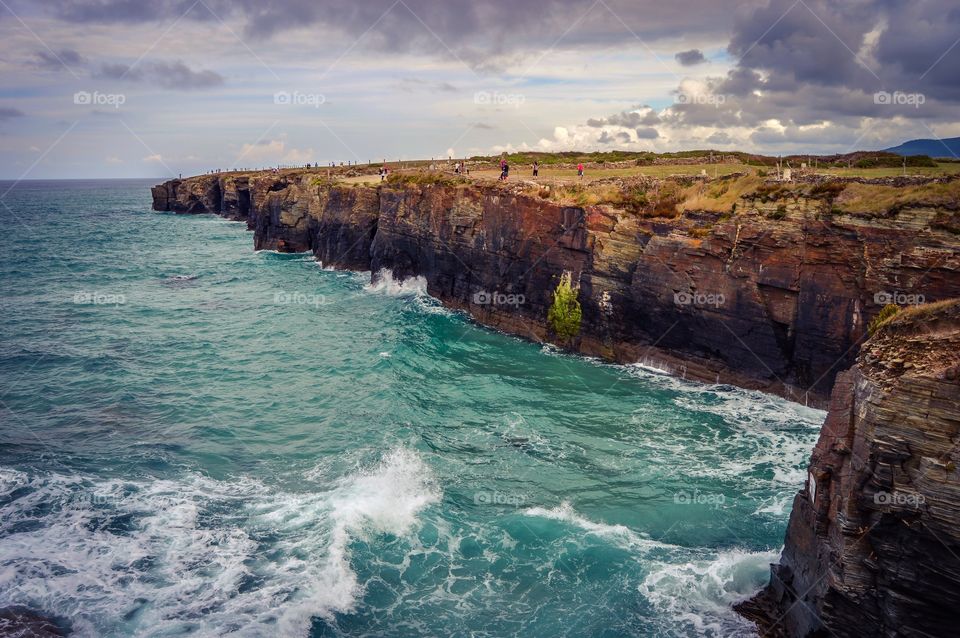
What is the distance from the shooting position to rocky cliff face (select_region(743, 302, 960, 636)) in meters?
11.8

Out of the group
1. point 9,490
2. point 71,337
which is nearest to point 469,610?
point 9,490

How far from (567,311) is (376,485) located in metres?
18.8

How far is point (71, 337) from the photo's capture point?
4047 cm

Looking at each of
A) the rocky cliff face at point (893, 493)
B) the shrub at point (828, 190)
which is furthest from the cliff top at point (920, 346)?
the shrub at point (828, 190)

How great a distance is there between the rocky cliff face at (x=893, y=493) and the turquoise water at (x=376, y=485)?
3736 mm

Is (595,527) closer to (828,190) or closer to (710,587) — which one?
(710,587)

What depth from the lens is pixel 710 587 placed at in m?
17.3

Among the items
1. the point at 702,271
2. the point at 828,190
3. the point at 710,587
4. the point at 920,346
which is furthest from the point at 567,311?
the point at 920,346

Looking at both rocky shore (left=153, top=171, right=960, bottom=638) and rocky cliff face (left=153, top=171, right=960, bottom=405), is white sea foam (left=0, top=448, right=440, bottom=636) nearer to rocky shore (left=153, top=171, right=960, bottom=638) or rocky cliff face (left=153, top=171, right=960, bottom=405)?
rocky shore (left=153, top=171, right=960, bottom=638)

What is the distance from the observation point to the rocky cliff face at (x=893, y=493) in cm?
1180

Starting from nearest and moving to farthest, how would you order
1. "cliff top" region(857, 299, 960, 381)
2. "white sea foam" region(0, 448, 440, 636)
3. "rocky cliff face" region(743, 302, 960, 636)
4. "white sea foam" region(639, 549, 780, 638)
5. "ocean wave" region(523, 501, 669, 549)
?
1. "rocky cliff face" region(743, 302, 960, 636)
2. "cliff top" region(857, 299, 960, 381)
3. "white sea foam" region(639, 549, 780, 638)
4. "white sea foam" region(0, 448, 440, 636)
5. "ocean wave" region(523, 501, 669, 549)

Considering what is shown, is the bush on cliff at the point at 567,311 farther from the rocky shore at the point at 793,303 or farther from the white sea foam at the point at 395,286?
the white sea foam at the point at 395,286

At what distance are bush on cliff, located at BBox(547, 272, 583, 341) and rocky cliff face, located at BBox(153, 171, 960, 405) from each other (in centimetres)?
52

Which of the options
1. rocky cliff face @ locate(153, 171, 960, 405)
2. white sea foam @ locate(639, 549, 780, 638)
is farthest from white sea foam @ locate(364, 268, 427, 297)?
white sea foam @ locate(639, 549, 780, 638)
